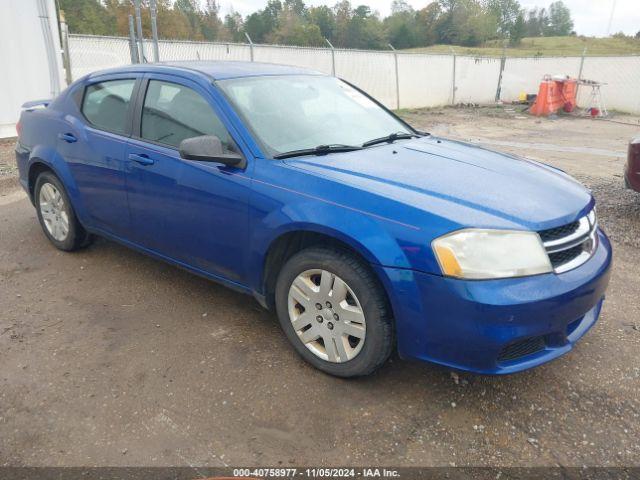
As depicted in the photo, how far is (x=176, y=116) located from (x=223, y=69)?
474 millimetres

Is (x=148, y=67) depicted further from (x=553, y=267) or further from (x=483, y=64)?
(x=483, y=64)

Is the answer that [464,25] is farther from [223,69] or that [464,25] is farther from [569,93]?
[223,69]

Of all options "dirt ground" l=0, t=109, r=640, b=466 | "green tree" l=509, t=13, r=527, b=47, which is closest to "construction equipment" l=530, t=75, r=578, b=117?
"dirt ground" l=0, t=109, r=640, b=466

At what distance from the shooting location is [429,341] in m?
2.41

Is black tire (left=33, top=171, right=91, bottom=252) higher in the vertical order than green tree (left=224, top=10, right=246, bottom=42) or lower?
lower

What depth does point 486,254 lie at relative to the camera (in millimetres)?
2291

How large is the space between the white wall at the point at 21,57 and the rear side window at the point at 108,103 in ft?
23.4

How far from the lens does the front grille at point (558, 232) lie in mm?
2436

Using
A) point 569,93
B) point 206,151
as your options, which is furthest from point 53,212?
point 569,93

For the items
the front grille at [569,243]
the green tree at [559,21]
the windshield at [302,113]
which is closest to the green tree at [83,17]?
the windshield at [302,113]

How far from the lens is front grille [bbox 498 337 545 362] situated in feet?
7.76

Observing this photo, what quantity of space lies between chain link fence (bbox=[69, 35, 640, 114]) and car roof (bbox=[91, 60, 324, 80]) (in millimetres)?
8327

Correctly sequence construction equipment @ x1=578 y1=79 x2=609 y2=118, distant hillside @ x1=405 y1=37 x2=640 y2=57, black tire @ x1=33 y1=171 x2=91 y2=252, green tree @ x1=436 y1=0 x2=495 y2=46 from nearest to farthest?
black tire @ x1=33 y1=171 x2=91 y2=252
construction equipment @ x1=578 y1=79 x2=609 y2=118
distant hillside @ x1=405 y1=37 x2=640 y2=57
green tree @ x1=436 y1=0 x2=495 y2=46

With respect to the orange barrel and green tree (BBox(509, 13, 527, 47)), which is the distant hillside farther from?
the orange barrel
